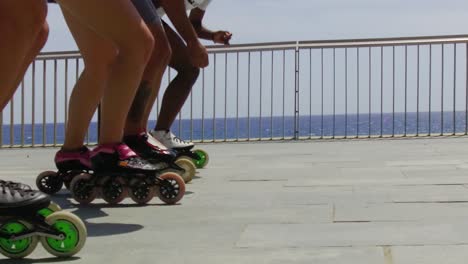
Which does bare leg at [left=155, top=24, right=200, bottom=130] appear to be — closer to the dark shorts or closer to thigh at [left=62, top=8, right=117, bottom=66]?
the dark shorts

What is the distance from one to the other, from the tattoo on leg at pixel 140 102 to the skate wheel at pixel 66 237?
5.86 feet

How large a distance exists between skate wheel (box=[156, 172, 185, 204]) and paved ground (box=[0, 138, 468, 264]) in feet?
0.19

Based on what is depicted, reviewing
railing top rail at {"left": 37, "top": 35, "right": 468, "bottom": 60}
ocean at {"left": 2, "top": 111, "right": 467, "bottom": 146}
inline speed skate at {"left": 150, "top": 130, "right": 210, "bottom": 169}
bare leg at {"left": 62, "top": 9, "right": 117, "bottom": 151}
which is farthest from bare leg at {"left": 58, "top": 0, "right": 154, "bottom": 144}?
railing top rail at {"left": 37, "top": 35, "right": 468, "bottom": 60}

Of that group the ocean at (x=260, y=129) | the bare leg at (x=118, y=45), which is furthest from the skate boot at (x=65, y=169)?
the ocean at (x=260, y=129)

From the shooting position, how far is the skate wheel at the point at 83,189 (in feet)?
12.2

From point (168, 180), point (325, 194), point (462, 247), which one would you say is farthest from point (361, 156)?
point (462, 247)

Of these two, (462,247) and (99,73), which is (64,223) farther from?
(99,73)

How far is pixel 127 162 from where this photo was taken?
3.55m

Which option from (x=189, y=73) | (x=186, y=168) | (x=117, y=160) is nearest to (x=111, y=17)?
(x=117, y=160)

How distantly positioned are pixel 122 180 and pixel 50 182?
63 centimetres

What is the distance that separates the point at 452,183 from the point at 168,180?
1.49 m

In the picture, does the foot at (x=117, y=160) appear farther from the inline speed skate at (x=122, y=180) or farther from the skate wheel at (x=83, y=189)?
the skate wheel at (x=83, y=189)

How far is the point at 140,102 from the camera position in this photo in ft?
13.7

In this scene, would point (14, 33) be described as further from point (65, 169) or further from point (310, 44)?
point (310, 44)
